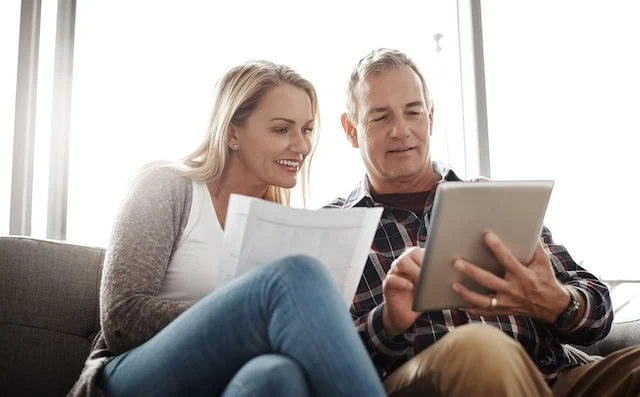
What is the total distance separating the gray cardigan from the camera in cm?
122

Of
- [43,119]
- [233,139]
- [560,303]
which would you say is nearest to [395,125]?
[233,139]

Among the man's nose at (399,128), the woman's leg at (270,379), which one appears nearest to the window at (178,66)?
the man's nose at (399,128)

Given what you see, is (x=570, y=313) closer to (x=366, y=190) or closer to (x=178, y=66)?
(x=366, y=190)

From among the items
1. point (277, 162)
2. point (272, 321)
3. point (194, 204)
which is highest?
point (277, 162)

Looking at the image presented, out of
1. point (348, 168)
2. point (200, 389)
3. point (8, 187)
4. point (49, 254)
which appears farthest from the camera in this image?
point (348, 168)

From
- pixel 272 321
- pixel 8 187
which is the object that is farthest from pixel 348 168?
pixel 272 321

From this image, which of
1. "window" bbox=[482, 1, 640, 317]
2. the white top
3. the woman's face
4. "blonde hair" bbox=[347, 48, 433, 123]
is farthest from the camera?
"window" bbox=[482, 1, 640, 317]

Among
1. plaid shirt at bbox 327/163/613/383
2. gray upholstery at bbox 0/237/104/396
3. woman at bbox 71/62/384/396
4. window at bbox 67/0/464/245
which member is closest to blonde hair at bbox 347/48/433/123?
woman at bbox 71/62/384/396

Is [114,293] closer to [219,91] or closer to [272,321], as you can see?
[272,321]

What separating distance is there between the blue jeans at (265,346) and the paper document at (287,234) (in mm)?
95

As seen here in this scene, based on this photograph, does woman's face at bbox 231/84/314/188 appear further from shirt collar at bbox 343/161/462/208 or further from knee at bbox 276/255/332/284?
knee at bbox 276/255/332/284

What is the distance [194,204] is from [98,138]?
3.00 ft

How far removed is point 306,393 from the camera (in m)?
0.96

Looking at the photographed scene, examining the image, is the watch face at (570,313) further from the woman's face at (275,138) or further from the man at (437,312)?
the woman's face at (275,138)
